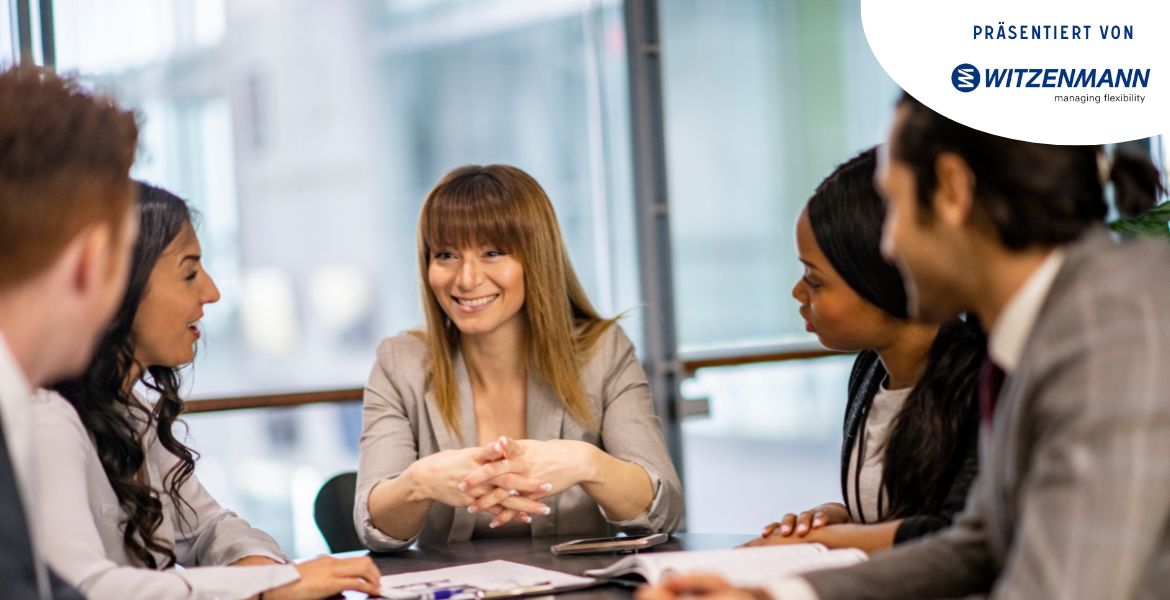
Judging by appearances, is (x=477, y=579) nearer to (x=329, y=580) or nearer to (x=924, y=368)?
(x=329, y=580)

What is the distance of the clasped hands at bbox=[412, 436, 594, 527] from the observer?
220 centimetres

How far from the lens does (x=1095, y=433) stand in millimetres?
1025

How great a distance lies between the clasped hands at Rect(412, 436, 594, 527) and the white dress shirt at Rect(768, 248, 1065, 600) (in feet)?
3.75

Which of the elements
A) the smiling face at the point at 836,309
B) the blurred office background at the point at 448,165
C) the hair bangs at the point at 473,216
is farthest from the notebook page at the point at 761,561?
the blurred office background at the point at 448,165

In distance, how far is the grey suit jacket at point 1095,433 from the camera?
1.02 m

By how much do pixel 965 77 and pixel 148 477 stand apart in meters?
2.41

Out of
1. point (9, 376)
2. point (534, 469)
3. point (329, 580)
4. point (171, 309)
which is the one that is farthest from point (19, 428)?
point (534, 469)

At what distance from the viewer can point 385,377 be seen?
2.60m

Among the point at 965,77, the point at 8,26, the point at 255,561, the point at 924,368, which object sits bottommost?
the point at 255,561

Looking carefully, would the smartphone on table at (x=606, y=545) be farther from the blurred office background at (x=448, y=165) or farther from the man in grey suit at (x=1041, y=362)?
the blurred office background at (x=448, y=165)

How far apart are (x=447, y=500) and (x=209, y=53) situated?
2.48 m

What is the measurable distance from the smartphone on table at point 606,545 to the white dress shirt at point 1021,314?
99 cm

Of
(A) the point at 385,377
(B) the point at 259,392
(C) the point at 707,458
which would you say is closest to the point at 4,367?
(A) the point at 385,377

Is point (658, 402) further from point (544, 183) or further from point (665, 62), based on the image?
point (665, 62)
